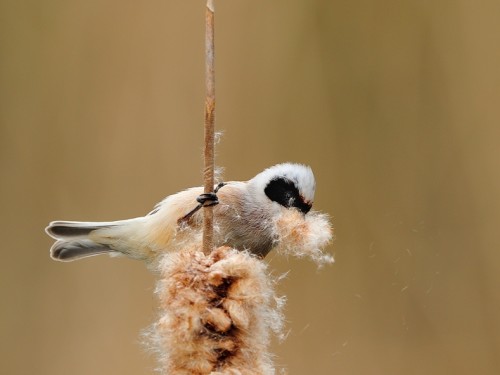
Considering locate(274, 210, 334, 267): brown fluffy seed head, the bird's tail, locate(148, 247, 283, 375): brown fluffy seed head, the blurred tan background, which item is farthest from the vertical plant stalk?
the blurred tan background

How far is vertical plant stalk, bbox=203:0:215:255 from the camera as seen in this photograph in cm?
106

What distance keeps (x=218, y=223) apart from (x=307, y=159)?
50cm

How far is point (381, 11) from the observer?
7.27 feet

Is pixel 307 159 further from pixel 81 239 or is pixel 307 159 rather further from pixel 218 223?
pixel 81 239

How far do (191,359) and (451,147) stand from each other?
52.9 inches

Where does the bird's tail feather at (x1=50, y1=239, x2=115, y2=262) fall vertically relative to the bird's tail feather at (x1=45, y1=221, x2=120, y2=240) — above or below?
below

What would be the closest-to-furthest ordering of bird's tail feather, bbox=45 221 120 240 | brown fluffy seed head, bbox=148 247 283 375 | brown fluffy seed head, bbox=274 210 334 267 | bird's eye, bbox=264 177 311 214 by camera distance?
brown fluffy seed head, bbox=148 247 283 375, brown fluffy seed head, bbox=274 210 334 267, bird's eye, bbox=264 177 311 214, bird's tail feather, bbox=45 221 120 240

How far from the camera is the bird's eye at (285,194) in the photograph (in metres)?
1.67

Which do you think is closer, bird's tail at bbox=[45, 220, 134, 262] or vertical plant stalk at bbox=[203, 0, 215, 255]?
vertical plant stalk at bbox=[203, 0, 215, 255]

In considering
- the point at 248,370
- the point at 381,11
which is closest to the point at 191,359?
the point at 248,370

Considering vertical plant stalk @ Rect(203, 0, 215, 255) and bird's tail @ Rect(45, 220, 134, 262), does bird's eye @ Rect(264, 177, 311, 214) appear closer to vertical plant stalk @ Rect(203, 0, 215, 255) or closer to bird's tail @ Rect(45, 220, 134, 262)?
bird's tail @ Rect(45, 220, 134, 262)

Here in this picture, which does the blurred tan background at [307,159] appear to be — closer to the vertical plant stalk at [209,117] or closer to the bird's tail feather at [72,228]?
the bird's tail feather at [72,228]

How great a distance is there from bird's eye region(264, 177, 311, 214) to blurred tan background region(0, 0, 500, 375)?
38 cm

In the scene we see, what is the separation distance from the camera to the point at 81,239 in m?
1.94
